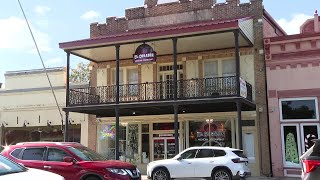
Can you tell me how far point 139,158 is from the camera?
24219 millimetres

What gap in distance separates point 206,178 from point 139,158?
7.94 metres

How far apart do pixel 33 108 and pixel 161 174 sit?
13.3 m

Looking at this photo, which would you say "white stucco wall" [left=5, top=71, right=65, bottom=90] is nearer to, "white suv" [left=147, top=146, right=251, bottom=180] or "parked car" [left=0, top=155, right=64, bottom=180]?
"white suv" [left=147, top=146, right=251, bottom=180]

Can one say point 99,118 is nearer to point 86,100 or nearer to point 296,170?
point 86,100

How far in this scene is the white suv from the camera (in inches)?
644

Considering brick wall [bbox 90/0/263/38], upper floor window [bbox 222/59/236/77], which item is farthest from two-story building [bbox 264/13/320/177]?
brick wall [bbox 90/0/263/38]

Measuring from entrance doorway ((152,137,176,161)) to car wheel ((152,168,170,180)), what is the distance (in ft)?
19.2

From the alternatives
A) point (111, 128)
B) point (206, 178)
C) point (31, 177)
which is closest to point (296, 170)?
point (206, 178)

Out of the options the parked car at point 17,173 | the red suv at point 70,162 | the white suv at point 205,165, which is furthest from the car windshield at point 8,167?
the white suv at point 205,165

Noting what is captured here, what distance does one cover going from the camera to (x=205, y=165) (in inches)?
662

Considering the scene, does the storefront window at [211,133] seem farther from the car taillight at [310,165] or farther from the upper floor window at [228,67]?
the car taillight at [310,165]

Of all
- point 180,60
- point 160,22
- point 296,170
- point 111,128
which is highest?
point 160,22

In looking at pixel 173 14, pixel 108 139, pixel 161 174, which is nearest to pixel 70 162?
pixel 161 174

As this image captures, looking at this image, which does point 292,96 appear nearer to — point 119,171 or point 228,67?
point 228,67
